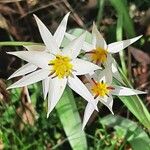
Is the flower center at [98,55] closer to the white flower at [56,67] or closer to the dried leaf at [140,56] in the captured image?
the white flower at [56,67]

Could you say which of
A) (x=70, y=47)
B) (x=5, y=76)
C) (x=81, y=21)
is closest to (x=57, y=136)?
(x=5, y=76)

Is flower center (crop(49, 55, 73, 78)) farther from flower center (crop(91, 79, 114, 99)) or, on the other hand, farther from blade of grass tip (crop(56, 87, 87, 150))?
blade of grass tip (crop(56, 87, 87, 150))

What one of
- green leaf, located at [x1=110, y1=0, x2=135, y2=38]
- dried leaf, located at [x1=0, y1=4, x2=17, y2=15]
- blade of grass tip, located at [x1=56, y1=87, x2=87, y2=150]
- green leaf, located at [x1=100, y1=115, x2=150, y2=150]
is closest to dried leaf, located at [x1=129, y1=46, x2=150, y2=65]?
green leaf, located at [x1=110, y1=0, x2=135, y2=38]

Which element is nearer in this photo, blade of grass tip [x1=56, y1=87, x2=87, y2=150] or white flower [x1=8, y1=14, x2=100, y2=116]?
white flower [x1=8, y1=14, x2=100, y2=116]

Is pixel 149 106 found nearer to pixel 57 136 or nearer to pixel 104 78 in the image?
pixel 57 136

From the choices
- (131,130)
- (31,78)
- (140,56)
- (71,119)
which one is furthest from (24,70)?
(140,56)

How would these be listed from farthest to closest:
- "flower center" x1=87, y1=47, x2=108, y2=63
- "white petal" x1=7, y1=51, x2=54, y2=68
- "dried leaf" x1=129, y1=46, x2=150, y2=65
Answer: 1. "dried leaf" x1=129, y1=46, x2=150, y2=65
2. "flower center" x1=87, y1=47, x2=108, y2=63
3. "white petal" x1=7, y1=51, x2=54, y2=68
